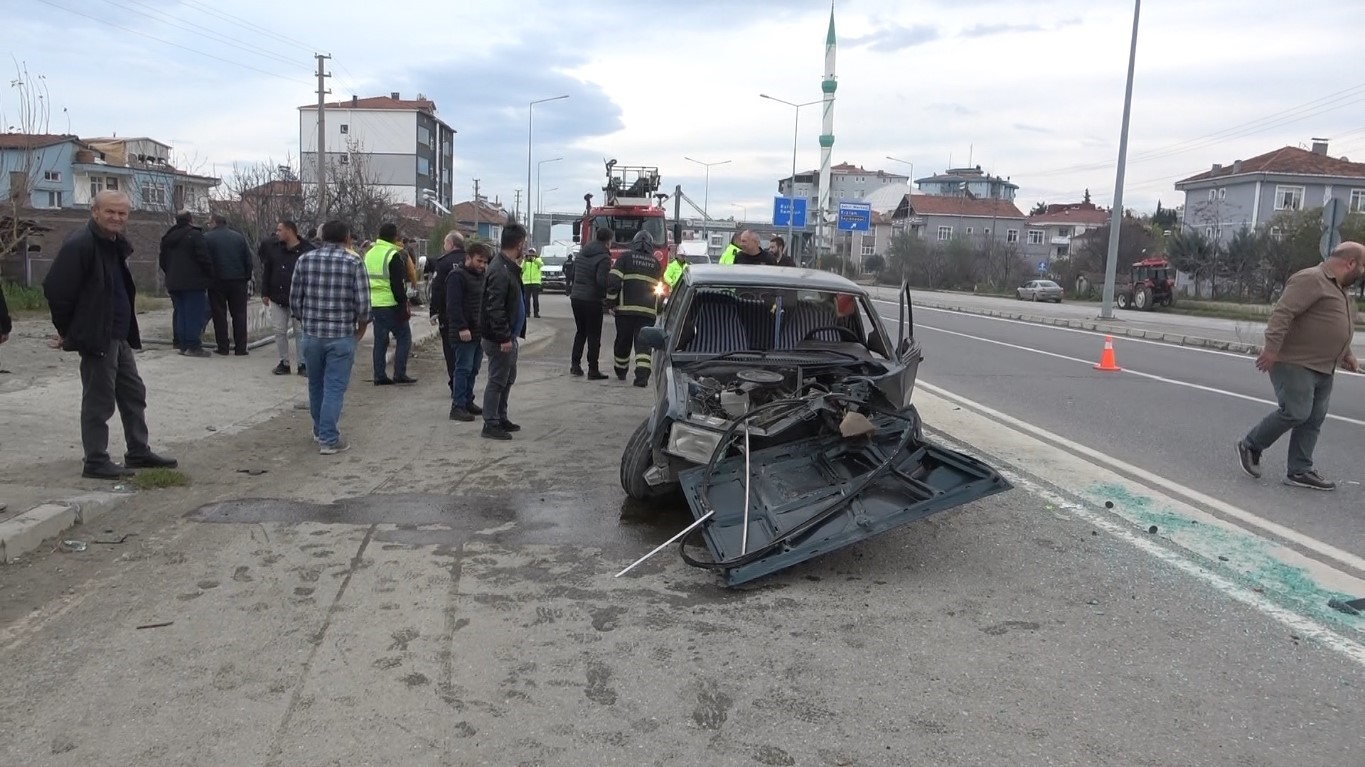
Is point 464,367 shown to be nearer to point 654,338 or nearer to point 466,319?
point 466,319

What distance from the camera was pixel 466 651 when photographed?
389 cm

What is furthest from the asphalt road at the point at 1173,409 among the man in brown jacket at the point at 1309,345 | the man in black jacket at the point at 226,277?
the man in black jacket at the point at 226,277

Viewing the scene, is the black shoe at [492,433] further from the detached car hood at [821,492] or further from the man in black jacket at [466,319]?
the detached car hood at [821,492]

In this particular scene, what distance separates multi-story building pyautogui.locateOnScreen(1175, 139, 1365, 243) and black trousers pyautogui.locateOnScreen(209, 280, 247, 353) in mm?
60359

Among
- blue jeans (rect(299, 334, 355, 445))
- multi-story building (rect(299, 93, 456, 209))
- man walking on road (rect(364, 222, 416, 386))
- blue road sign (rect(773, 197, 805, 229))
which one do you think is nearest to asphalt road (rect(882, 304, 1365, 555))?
blue jeans (rect(299, 334, 355, 445))

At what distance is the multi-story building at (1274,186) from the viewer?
6081 cm

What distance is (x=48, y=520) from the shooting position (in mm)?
5051

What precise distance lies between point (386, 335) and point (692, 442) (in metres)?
6.82

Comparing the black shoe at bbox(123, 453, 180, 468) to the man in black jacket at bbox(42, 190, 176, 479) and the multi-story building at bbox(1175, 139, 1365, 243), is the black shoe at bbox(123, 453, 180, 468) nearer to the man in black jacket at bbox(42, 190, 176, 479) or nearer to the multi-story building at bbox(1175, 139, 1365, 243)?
the man in black jacket at bbox(42, 190, 176, 479)

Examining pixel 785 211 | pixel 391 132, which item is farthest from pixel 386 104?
pixel 785 211

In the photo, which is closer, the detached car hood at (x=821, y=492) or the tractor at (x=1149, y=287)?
the detached car hood at (x=821, y=492)

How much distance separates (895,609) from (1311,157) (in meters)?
73.3

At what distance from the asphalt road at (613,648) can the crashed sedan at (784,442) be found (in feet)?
0.85

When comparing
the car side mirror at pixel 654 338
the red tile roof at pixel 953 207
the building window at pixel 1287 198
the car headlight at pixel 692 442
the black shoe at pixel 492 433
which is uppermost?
the red tile roof at pixel 953 207
